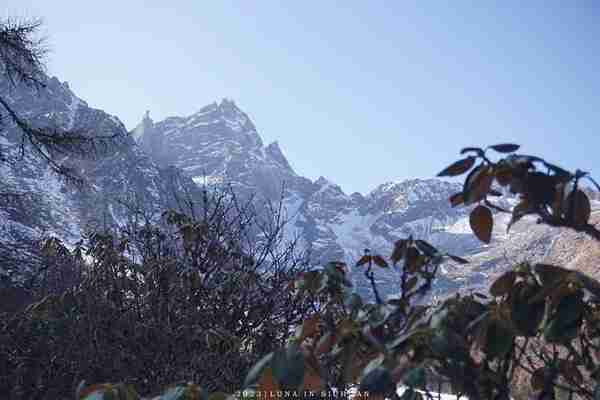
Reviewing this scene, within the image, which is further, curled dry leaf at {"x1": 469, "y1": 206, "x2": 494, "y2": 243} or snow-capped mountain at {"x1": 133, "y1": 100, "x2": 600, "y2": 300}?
snow-capped mountain at {"x1": 133, "y1": 100, "x2": 600, "y2": 300}

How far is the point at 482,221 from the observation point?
0.84m

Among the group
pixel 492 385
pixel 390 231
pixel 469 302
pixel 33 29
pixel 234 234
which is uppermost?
pixel 390 231

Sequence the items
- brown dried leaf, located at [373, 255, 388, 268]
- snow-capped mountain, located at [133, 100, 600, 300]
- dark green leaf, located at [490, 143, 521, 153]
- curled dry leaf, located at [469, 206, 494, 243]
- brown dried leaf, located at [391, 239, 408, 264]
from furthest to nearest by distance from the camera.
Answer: snow-capped mountain, located at [133, 100, 600, 300]
brown dried leaf, located at [373, 255, 388, 268]
brown dried leaf, located at [391, 239, 408, 264]
curled dry leaf, located at [469, 206, 494, 243]
dark green leaf, located at [490, 143, 521, 153]

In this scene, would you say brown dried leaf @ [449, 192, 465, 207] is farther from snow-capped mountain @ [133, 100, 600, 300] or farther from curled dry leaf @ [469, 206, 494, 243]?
snow-capped mountain @ [133, 100, 600, 300]

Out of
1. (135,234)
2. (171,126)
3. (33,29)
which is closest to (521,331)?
(135,234)

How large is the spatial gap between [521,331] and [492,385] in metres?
0.13

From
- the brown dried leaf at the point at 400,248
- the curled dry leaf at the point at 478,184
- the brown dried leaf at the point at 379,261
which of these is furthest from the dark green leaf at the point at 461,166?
the brown dried leaf at the point at 379,261

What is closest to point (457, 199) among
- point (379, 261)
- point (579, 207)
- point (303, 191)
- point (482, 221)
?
point (482, 221)

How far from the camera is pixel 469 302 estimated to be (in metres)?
0.83

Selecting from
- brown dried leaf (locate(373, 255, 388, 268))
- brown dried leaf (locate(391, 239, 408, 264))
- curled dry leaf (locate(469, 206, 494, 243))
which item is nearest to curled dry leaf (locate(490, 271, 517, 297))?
curled dry leaf (locate(469, 206, 494, 243))

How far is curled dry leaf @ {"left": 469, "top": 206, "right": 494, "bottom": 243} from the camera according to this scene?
0.83m

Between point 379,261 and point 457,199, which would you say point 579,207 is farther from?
point 379,261

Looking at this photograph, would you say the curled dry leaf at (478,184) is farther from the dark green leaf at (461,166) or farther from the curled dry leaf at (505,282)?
the curled dry leaf at (505,282)

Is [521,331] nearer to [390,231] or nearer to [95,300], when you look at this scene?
[95,300]
